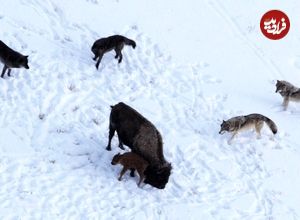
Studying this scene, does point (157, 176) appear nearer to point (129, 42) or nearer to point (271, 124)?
point (271, 124)

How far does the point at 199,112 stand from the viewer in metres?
17.2

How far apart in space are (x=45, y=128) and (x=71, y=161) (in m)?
1.41

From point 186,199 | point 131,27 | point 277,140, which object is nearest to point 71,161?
point 186,199

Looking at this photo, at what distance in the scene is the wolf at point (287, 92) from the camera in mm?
17547

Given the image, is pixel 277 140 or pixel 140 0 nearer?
pixel 277 140

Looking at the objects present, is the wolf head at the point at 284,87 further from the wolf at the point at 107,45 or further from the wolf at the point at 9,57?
the wolf at the point at 9,57

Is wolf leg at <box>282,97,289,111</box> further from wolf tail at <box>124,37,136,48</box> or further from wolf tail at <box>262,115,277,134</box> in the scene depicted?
wolf tail at <box>124,37,136,48</box>

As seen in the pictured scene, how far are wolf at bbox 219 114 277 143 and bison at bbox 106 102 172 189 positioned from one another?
107 inches

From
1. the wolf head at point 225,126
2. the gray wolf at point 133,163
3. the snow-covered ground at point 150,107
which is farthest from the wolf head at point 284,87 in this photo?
the gray wolf at point 133,163

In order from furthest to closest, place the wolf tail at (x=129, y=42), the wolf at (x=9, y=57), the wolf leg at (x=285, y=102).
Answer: the wolf tail at (x=129, y=42) < the wolf leg at (x=285, y=102) < the wolf at (x=9, y=57)

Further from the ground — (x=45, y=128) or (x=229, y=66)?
(x=229, y=66)

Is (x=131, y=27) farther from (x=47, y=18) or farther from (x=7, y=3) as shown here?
(x=7, y=3)

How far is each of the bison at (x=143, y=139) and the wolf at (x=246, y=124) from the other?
2718 mm

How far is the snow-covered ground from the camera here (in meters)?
13.4
